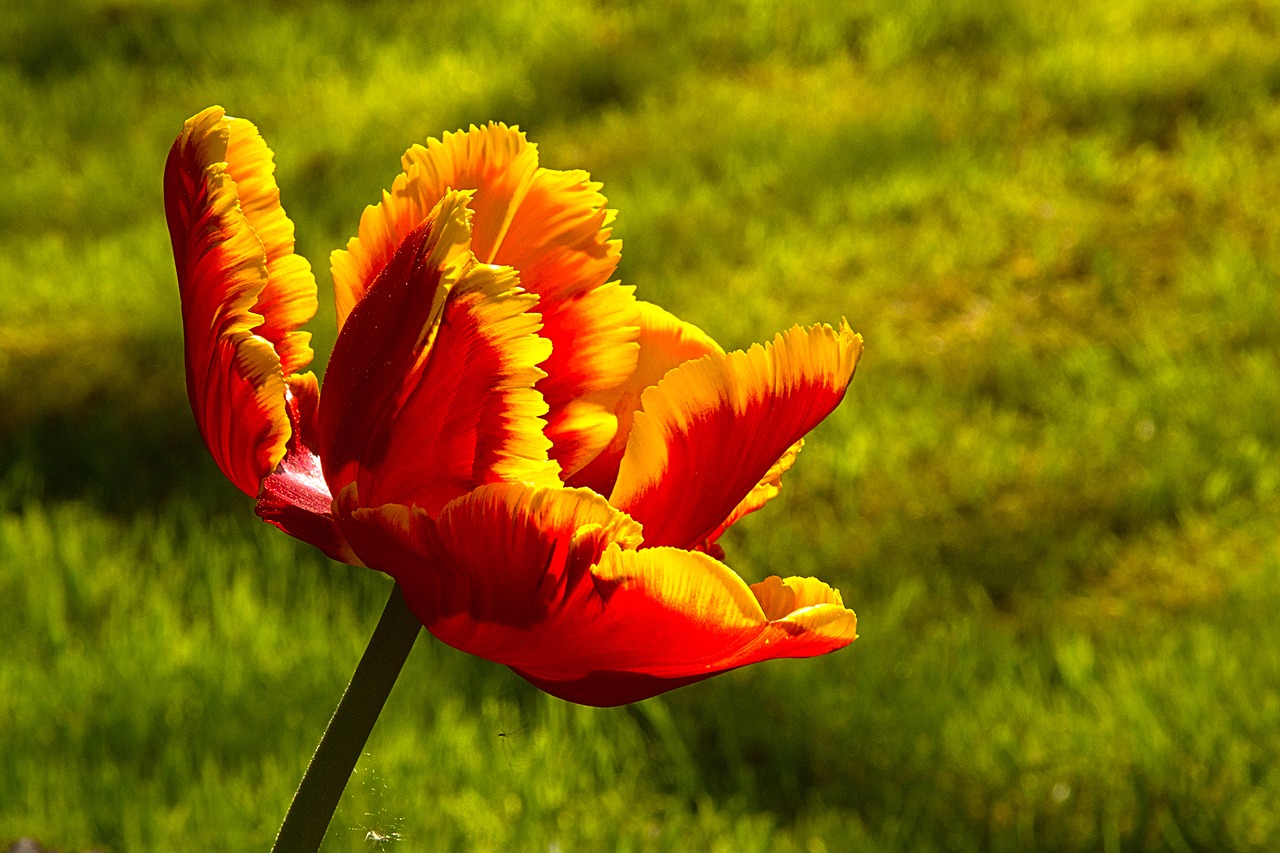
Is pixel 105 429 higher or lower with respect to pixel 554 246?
lower

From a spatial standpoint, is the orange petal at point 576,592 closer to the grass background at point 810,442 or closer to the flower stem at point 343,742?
the flower stem at point 343,742

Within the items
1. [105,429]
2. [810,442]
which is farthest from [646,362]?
[105,429]

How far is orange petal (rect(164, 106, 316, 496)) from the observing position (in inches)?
28.7

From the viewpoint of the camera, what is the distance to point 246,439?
0.74m

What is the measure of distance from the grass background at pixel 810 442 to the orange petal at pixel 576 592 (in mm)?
934

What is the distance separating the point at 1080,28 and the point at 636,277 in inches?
66.0

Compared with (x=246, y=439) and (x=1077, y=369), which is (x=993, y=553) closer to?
(x=1077, y=369)

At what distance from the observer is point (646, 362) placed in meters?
0.84

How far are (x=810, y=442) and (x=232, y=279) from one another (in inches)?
87.9

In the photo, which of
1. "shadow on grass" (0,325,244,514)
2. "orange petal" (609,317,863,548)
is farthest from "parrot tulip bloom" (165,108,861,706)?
"shadow on grass" (0,325,244,514)

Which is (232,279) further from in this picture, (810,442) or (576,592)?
(810,442)

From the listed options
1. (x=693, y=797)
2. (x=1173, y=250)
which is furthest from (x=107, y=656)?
(x=1173, y=250)

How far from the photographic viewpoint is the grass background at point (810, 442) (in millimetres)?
1854

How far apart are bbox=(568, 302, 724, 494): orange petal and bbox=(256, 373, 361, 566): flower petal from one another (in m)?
0.13
